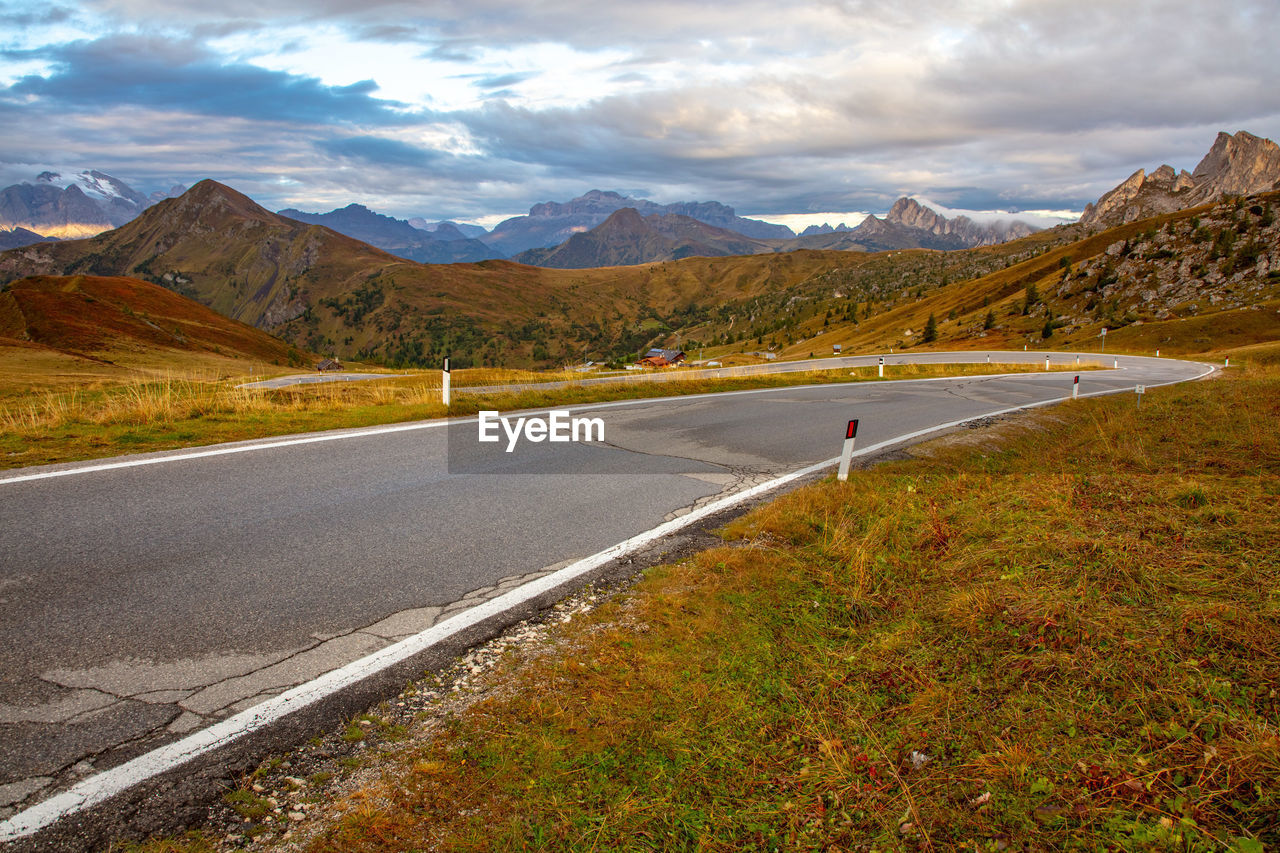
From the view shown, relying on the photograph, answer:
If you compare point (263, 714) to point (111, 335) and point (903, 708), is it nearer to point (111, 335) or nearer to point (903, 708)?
point (903, 708)

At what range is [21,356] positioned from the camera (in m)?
44.5

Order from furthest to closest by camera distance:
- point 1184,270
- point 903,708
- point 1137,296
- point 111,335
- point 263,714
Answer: point 1137,296 → point 1184,270 → point 111,335 → point 263,714 → point 903,708

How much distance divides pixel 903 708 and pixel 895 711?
0.12 ft

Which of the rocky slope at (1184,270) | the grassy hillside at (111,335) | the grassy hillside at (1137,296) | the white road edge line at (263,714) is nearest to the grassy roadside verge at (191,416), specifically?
the white road edge line at (263,714)

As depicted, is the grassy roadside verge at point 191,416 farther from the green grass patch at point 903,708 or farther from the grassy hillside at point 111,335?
the grassy hillside at point 111,335

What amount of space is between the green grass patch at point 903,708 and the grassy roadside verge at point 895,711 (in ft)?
0.04

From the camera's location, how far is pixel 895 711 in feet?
9.01

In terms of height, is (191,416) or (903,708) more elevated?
(191,416)

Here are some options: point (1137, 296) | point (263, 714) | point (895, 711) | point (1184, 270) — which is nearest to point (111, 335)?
point (263, 714)

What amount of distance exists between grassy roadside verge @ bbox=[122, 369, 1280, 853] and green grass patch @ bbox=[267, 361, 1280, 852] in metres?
0.01

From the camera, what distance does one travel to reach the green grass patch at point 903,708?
7.06 ft

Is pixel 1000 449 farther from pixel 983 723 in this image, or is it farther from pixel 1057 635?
pixel 983 723

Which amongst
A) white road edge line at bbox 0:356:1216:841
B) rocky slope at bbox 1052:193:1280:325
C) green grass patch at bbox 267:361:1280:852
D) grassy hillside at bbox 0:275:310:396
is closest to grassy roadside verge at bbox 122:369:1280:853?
green grass patch at bbox 267:361:1280:852

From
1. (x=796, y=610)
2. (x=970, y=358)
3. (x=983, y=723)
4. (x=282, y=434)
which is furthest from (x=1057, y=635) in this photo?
(x=970, y=358)
